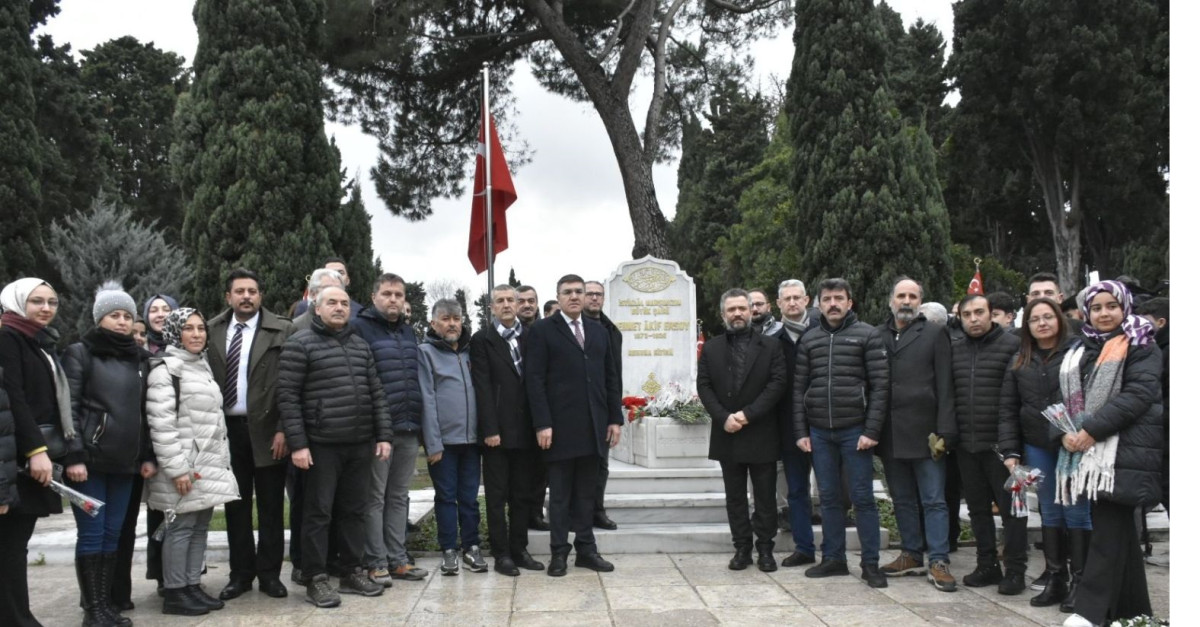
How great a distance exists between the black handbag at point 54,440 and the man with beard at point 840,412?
4.12 meters

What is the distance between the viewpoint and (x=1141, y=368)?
4305mm

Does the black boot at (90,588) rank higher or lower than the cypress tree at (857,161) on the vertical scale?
lower

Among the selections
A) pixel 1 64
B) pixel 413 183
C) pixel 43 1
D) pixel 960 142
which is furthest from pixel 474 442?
pixel 960 142

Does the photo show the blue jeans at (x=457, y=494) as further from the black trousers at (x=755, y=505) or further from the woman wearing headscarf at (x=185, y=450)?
the black trousers at (x=755, y=505)

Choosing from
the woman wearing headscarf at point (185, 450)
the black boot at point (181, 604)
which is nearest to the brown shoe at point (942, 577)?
the woman wearing headscarf at point (185, 450)

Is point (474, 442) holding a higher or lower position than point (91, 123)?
lower

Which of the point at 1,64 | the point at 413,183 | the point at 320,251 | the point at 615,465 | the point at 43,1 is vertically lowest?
the point at 615,465

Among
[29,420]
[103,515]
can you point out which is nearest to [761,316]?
[103,515]

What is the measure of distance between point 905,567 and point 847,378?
1.29 metres

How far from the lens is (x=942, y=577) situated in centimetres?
554

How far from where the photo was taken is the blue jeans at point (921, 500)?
18.5ft

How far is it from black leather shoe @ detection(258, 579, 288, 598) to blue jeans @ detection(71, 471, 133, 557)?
0.91 metres

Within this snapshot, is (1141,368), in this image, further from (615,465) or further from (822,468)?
(615,465)

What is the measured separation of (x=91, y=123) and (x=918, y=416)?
25.0m
